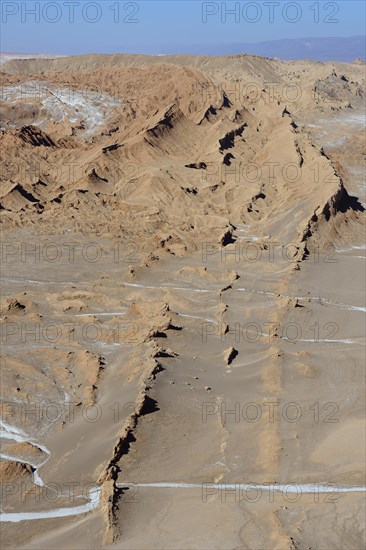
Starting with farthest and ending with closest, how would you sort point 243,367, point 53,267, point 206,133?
point 206,133, point 53,267, point 243,367

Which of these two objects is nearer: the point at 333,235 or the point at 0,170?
the point at 333,235

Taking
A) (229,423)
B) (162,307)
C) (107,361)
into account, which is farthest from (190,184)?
(229,423)

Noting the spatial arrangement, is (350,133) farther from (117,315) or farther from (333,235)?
(117,315)

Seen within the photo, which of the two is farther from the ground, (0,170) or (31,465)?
(0,170)

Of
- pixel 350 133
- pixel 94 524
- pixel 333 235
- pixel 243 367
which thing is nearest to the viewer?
pixel 94 524

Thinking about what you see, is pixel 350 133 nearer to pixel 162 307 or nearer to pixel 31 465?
pixel 162 307

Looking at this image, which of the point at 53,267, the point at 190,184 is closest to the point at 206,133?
the point at 190,184
